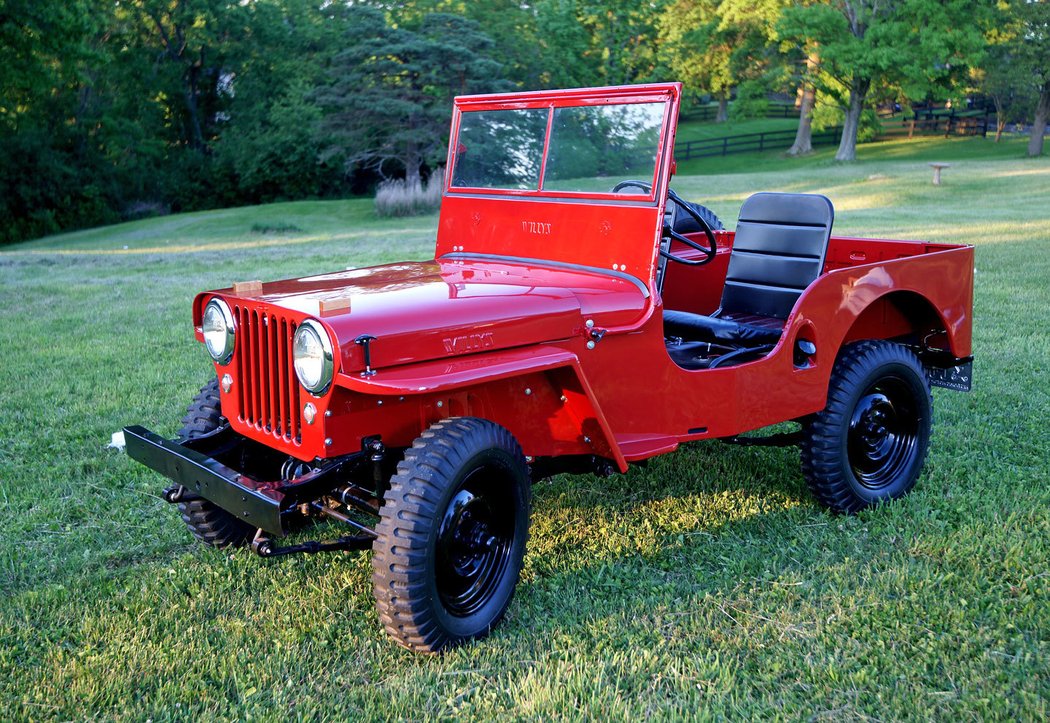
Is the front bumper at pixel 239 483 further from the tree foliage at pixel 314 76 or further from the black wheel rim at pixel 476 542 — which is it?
the tree foliage at pixel 314 76

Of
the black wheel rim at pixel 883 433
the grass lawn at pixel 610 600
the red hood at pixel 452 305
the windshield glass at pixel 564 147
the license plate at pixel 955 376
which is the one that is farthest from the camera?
the license plate at pixel 955 376

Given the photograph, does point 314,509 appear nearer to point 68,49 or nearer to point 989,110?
point 68,49

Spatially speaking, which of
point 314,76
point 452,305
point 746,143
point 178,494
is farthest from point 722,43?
point 178,494

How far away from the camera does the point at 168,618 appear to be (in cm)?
339

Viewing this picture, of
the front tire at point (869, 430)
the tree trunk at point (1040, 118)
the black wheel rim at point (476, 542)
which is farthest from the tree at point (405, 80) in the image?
the tree trunk at point (1040, 118)

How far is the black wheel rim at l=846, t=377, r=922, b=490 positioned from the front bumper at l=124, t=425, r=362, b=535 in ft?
8.29

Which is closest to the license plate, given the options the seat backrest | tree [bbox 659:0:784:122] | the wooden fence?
the seat backrest

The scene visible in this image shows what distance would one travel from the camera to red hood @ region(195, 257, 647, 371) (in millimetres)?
3076

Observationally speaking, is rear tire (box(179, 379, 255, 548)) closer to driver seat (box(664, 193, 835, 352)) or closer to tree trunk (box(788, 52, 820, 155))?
driver seat (box(664, 193, 835, 352))

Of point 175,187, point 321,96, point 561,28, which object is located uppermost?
point 561,28

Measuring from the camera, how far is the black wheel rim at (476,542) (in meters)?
3.20

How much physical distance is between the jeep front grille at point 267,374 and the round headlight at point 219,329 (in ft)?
0.11

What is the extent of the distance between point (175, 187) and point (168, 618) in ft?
113

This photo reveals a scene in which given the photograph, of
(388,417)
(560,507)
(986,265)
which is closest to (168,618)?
(388,417)
